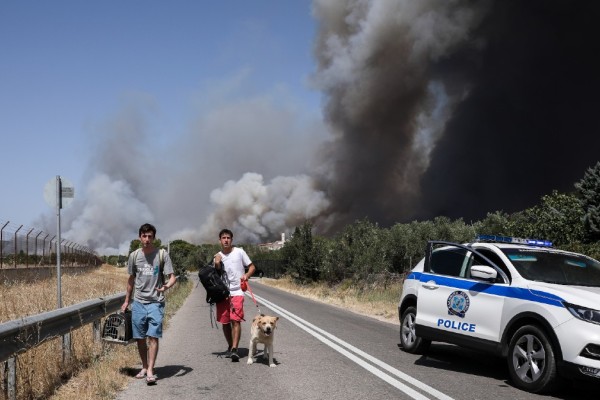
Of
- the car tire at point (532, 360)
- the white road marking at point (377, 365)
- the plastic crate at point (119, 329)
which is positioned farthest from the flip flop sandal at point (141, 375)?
the car tire at point (532, 360)

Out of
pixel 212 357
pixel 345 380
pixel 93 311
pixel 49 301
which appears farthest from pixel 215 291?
pixel 49 301

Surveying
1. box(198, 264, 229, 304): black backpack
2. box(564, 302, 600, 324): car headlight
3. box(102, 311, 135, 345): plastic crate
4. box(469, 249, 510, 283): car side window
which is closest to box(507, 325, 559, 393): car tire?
box(564, 302, 600, 324): car headlight

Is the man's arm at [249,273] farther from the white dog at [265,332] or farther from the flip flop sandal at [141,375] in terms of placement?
the flip flop sandal at [141,375]

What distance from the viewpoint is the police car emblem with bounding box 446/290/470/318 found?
786 centimetres

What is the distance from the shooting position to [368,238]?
42.2 m

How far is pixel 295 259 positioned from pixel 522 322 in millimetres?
40520

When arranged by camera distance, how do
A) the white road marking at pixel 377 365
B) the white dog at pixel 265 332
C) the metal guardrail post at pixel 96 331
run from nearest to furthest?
the white road marking at pixel 377 365 → the white dog at pixel 265 332 → the metal guardrail post at pixel 96 331

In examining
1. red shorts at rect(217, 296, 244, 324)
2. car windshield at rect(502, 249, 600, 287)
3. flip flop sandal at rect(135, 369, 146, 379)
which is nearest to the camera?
car windshield at rect(502, 249, 600, 287)

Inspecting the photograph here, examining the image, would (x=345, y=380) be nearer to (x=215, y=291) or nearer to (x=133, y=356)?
(x=215, y=291)

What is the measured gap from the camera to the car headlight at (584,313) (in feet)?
19.9

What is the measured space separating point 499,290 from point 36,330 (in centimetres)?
533

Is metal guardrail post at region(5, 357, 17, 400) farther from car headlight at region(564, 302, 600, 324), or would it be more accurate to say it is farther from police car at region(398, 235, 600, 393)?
car headlight at region(564, 302, 600, 324)

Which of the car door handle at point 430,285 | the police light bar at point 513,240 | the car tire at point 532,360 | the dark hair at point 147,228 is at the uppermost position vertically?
the dark hair at point 147,228

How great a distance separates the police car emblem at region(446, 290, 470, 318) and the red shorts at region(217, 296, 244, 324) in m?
2.96
